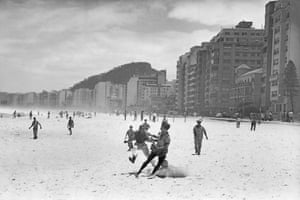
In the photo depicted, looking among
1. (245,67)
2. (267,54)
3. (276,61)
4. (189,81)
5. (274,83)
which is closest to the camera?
(274,83)

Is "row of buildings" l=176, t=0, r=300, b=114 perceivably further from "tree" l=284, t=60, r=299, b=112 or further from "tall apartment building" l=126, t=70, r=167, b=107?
"tall apartment building" l=126, t=70, r=167, b=107

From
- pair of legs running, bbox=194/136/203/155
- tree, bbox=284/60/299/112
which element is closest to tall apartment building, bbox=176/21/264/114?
tree, bbox=284/60/299/112

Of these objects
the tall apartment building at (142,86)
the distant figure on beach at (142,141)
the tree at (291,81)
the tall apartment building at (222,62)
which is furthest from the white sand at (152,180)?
the tall apartment building at (142,86)

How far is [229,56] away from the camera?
106 metres

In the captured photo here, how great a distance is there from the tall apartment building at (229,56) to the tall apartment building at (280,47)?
80.4 ft

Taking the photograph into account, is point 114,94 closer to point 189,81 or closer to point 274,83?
point 189,81

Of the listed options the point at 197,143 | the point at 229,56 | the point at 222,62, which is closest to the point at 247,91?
the point at 222,62

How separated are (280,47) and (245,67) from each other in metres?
28.5

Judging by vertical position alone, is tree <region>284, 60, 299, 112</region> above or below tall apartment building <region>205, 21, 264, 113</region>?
below

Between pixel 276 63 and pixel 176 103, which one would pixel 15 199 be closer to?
pixel 276 63

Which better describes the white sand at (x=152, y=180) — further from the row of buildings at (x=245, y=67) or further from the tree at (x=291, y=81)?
the row of buildings at (x=245, y=67)

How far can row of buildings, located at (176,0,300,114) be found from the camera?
209 feet

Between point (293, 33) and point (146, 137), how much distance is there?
55.2 metres

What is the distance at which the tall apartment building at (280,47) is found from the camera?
6106 cm
